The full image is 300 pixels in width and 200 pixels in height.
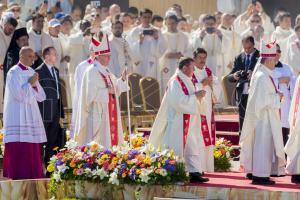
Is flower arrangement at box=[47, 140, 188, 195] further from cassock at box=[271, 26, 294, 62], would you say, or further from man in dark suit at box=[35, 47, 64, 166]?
cassock at box=[271, 26, 294, 62]

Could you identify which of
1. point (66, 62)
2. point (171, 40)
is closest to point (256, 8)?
point (171, 40)

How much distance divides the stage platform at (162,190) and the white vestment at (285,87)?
2850 millimetres

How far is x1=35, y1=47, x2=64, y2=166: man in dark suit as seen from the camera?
20484 millimetres

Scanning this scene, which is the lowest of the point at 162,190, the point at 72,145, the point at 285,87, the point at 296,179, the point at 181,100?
the point at 162,190

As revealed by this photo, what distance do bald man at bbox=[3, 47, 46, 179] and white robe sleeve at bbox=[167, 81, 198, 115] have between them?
82.2 inches

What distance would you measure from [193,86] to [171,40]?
8406mm

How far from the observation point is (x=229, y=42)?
27.4m

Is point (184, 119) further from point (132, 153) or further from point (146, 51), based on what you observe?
point (146, 51)

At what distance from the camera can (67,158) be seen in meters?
18.0

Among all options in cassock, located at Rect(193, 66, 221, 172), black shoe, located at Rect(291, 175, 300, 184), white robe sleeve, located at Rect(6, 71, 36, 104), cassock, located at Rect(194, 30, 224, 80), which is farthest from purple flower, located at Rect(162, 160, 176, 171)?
cassock, located at Rect(194, 30, 224, 80)

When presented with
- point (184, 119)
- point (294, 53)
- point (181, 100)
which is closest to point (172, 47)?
point (294, 53)

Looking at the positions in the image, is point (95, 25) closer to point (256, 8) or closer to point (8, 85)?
point (256, 8)

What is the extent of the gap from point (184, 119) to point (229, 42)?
30.0 ft

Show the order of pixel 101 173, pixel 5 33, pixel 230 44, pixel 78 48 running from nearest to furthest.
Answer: pixel 101 173
pixel 5 33
pixel 78 48
pixel 230 44
